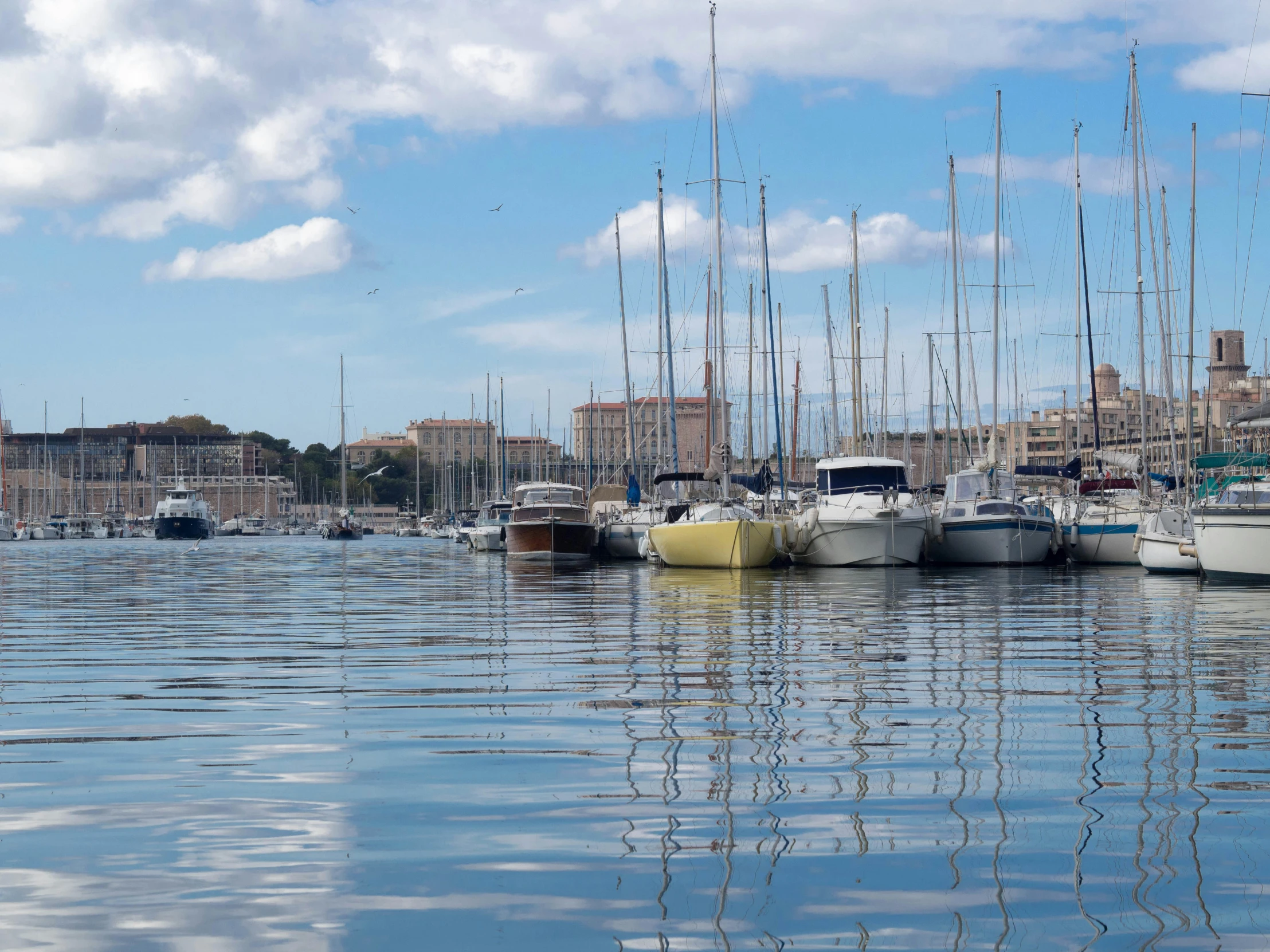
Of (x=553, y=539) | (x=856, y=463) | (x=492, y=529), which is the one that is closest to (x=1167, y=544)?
(x=856, y=463)

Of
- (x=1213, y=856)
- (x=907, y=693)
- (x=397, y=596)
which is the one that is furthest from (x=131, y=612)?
(x=1213, y=856)

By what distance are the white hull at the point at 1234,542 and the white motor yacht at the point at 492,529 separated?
35788mm

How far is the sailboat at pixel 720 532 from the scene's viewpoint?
3847 cm

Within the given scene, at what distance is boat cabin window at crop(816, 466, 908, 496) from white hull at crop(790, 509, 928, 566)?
184 cm

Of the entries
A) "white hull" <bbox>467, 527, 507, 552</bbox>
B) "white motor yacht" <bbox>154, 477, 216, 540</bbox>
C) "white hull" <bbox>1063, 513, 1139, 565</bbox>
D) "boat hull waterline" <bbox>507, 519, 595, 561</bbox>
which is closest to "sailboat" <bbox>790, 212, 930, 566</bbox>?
"white hull" <bbox>1063, 513, 1139, 565</bbox>

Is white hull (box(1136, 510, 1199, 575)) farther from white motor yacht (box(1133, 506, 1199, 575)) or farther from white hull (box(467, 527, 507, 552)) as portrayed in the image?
white hull (box(467, 527, 507, 552))

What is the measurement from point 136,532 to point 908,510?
402 ft

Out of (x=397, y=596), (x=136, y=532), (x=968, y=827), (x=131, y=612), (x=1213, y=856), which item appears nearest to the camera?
(x=1213, y=856)

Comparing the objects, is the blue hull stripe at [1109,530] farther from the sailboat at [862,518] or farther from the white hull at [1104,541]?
the sailboat at [862,518]

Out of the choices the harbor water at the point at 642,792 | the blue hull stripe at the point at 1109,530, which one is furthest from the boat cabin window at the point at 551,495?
the harbor water at the point at 642,792

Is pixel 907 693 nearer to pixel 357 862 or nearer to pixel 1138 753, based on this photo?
pixel 1138 753

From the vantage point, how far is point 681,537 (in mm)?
39406

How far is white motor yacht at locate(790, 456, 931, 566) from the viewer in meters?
39.2

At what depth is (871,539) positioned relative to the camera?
39281mm
